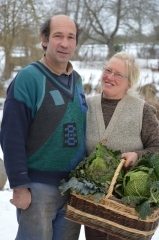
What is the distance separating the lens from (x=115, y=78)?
2730 millimetres

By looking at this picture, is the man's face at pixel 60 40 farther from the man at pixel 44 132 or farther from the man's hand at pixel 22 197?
the man's hand at pixel 22 197

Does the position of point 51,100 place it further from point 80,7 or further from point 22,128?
point 80,7

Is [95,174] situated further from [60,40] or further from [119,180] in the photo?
[60,40]

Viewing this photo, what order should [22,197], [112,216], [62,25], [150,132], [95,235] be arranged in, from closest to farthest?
[112,216], [22,197], [62,25], [150,132], [95,235]

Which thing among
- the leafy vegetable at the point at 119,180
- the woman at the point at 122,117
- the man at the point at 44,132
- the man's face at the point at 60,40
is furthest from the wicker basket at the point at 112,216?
the man's face at the point at 60,40

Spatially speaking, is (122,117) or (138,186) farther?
(122,117)

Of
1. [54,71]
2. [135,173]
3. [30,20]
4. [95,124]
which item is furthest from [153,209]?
[30,20]

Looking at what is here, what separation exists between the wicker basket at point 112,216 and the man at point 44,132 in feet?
0.71

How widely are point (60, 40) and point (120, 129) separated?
70 cm

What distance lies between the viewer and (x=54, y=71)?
256 cm

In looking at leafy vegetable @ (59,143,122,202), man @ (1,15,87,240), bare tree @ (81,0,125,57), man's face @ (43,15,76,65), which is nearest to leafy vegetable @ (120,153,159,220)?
leafy vegetable @ (59,143,122,202)

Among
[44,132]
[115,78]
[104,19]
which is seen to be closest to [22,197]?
[44,132]

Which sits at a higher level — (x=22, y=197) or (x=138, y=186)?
(x=138, y=186)

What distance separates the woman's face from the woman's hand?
439mm
